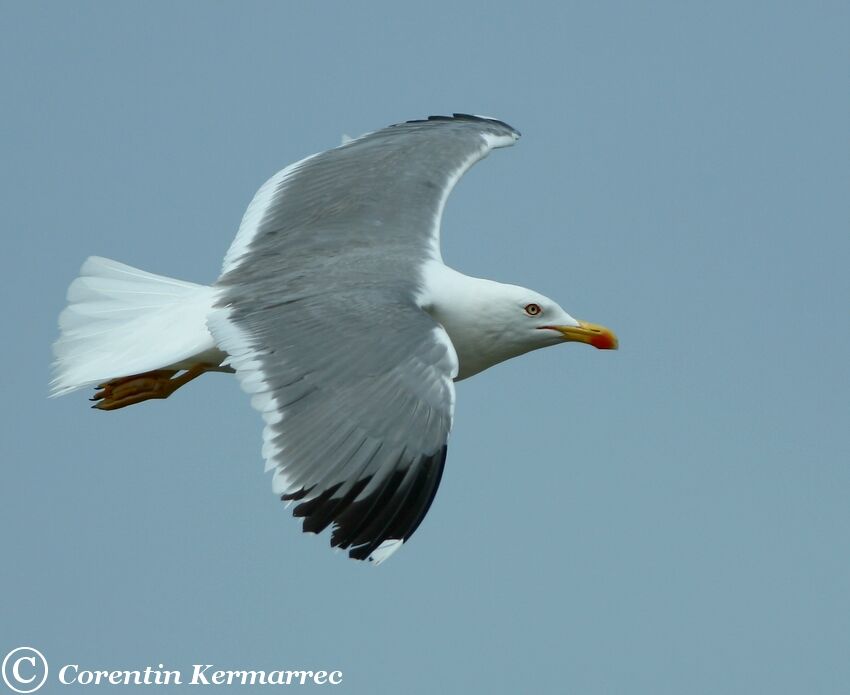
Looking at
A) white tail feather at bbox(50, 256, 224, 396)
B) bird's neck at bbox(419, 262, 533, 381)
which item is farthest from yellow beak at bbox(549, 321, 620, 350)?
white tail feather at bbox(50, 256, 224, 396)

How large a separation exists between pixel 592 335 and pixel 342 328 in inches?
74.9

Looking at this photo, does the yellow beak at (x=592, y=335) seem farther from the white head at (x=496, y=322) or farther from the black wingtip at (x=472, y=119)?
the black wingtip at (x=472, y=119)

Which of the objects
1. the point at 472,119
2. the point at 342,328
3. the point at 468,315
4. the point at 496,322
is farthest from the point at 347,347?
the point at 472,119

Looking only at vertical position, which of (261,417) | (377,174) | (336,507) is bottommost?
(336,507)

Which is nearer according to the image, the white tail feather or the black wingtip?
the white tail feather

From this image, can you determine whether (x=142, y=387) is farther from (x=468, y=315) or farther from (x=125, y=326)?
(x=468, y=315)

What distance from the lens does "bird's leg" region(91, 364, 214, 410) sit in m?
9.45

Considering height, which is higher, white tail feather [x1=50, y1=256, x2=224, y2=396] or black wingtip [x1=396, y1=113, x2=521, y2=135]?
black wingtip [x1=396, y1=113, x2=521, y2=135]

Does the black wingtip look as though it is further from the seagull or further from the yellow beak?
the yellow beak

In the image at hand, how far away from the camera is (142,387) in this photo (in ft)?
31.1

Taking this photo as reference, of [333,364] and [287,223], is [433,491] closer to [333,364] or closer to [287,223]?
[333,364]

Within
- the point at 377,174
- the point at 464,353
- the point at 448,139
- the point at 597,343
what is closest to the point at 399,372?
the point at 464,353

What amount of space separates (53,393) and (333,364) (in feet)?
5.83

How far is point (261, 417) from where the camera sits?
24.7ft
